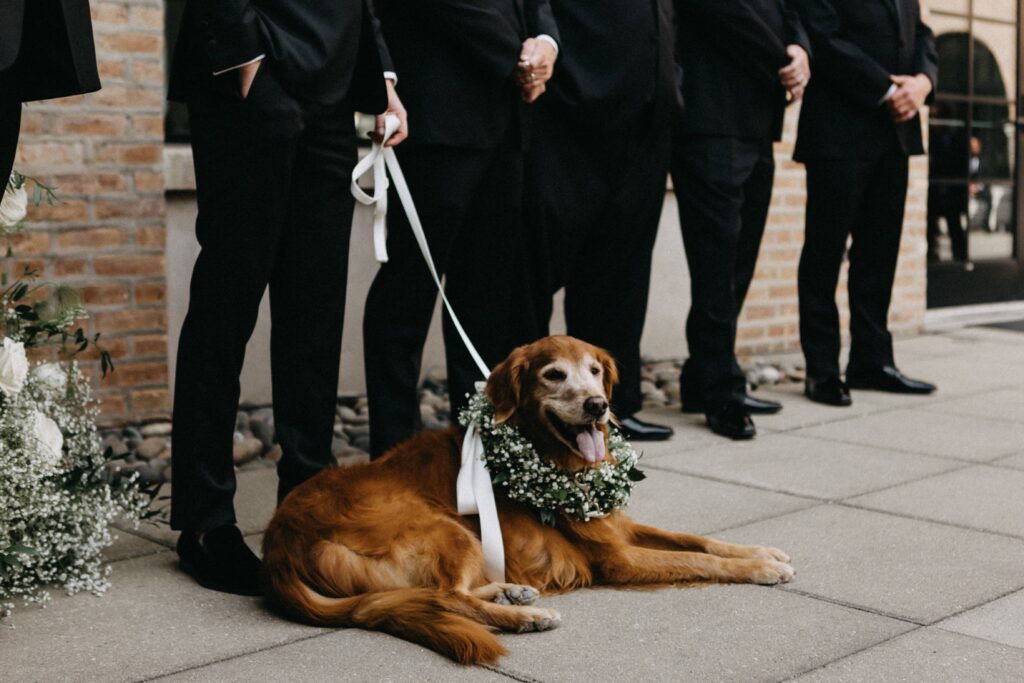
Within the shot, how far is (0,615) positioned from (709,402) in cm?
300

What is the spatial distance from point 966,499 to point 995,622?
126 centimetres

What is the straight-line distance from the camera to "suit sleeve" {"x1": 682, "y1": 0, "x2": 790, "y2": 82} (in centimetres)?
514

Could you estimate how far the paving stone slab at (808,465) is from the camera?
4.48 metres

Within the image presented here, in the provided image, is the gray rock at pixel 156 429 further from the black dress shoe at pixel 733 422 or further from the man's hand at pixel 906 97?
the man's hand at pixel 906 97

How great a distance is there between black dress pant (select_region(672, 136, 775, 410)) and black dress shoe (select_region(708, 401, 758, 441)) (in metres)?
0.04

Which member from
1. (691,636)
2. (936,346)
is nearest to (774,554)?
(691,636)

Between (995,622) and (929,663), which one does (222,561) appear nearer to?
(929,663)

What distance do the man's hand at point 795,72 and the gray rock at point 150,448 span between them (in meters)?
2.77

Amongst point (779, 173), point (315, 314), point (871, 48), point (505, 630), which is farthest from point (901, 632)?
point (779, 173)

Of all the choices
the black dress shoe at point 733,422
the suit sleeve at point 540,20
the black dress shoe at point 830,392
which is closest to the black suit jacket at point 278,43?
the suit sleeve at point 540,20

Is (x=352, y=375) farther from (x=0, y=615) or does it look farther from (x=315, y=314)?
(x=0, y=615)

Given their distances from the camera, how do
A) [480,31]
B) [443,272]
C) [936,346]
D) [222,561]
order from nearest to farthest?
[222,561], [480,31], [443,272], [936,346]

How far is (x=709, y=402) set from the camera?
5344 mm

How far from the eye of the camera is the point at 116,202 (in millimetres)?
5152
